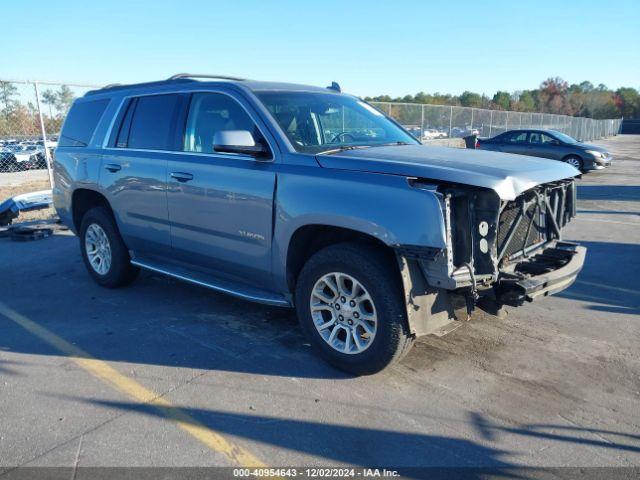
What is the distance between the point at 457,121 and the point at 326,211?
22928 mm

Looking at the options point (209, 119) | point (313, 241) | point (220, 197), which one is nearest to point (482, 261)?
point (313, 241)

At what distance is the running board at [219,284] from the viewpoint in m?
4.11

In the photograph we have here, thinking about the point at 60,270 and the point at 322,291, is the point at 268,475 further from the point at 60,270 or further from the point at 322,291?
the point at 60,270

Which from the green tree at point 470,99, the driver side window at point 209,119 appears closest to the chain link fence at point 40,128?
the driver side window at point 209,119

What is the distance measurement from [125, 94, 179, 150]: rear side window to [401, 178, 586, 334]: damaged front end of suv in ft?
8.51

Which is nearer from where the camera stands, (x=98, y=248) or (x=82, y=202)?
(x=98, y=248)

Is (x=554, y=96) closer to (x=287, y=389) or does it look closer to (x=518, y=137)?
(x=518, y=137)

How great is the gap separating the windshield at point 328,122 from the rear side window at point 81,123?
2.35m

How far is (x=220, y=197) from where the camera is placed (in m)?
4.29

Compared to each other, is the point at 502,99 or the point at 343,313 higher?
the point at 502,99

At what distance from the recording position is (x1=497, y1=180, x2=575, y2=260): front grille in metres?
3.59

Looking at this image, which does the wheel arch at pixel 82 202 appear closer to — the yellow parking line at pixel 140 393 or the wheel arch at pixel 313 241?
the yellow parking line at pixel 140 393

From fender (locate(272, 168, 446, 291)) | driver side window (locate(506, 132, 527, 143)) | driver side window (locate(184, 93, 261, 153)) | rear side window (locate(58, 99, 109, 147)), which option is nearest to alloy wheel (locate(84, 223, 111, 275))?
rear side window (locate(58, 99, 109, 147))

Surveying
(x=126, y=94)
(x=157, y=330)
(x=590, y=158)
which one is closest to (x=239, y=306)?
(x=157, y=330)
